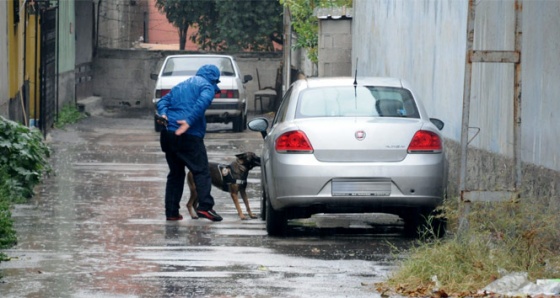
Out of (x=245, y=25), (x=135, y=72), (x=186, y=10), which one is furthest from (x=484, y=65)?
(x=186, y=10)

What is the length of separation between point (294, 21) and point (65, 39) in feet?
21.7

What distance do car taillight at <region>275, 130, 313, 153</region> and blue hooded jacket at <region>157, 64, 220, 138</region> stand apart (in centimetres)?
163

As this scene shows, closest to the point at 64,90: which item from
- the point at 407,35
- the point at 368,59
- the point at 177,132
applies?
the point at 368,59

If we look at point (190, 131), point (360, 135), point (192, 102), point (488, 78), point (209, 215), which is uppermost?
point (488, 78)

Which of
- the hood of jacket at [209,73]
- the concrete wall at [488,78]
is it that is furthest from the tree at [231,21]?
the hood of jacket at [209,73]

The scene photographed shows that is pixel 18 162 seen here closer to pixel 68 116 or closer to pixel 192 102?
pixel 192 102

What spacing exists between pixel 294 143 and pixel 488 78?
2807 millimetres

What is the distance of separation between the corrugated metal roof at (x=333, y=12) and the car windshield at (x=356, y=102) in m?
12.6

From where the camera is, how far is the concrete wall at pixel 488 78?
1000 cm

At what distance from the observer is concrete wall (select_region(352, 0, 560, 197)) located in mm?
10000

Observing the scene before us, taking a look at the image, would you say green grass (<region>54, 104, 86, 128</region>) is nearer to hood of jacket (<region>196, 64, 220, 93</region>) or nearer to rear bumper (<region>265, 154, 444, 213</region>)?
hood of jacket (<region>196, 64, 220, 93</region>)

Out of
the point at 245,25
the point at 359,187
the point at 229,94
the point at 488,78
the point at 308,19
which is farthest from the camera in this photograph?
the point at 245,25

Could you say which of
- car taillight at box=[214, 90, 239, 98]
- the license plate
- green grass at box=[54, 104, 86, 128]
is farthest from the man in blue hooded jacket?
green grass at box=[54, 104, 86, 128]

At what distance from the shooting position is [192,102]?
40.1 ft
